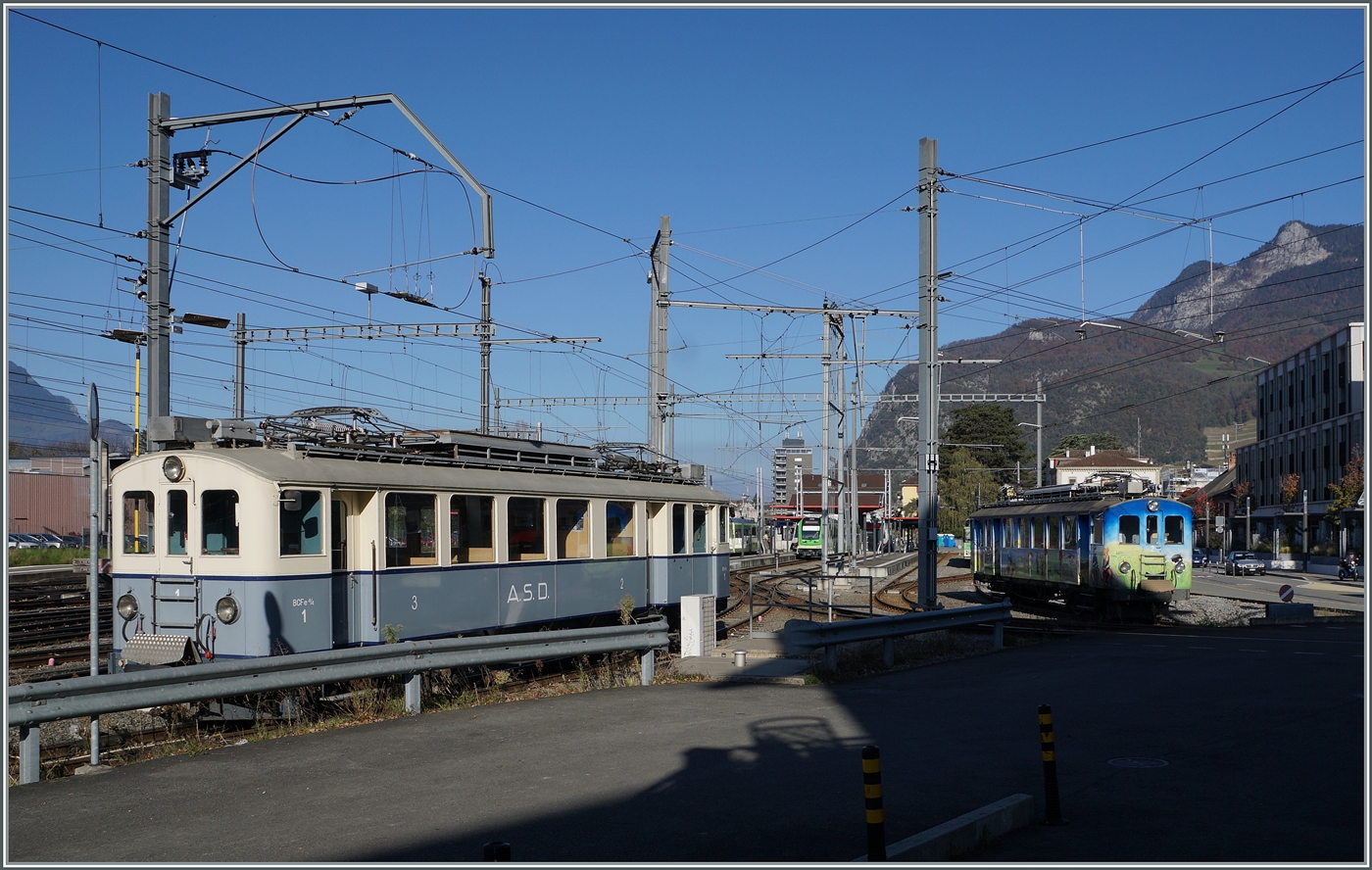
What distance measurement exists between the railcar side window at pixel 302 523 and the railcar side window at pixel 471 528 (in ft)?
6.51

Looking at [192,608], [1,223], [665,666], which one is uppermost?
[1,223]

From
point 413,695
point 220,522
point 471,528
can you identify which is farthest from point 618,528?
point 220,522

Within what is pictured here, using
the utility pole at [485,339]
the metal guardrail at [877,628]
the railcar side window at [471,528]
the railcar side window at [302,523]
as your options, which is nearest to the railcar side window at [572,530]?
the railcar side window at [471,528]

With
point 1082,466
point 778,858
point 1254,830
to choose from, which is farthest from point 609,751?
point 1082,466

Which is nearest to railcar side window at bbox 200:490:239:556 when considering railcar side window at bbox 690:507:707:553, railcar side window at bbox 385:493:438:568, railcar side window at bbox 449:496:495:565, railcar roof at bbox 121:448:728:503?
railcar roof at bbox 121:448:728:503

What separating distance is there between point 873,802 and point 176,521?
387 inches

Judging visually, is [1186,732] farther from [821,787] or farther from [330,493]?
[330,493]

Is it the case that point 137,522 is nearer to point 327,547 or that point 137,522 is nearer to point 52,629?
point 327,547

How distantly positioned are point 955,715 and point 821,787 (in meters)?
3.72

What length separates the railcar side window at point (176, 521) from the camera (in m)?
13.2

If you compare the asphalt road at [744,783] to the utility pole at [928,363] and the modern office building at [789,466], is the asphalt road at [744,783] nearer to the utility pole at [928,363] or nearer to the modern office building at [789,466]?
the utility pole at [928,363]

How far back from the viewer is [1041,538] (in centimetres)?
2903

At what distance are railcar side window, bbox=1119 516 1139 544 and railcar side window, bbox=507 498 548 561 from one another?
13.2m

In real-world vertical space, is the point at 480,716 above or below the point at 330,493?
below
